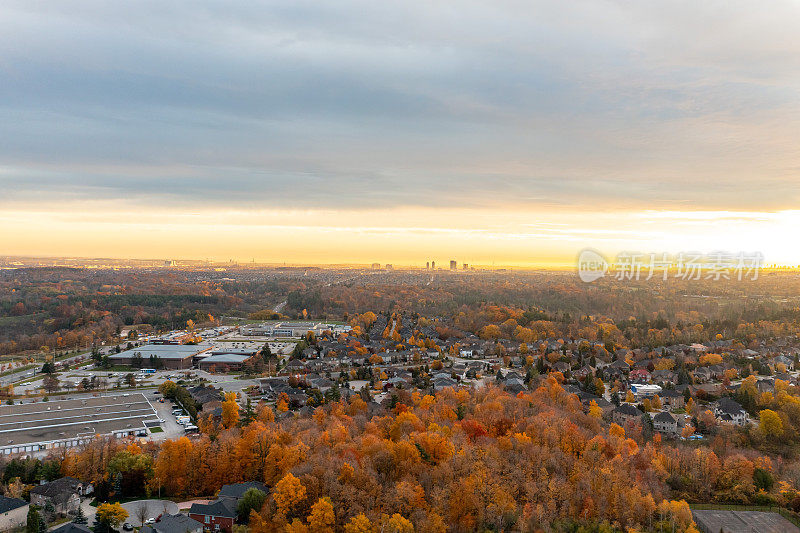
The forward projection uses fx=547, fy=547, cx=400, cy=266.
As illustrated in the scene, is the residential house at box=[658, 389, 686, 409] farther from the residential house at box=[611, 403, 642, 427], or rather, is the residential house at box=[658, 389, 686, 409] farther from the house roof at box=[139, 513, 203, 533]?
the house roof at box=[139, 513, 203, 533]

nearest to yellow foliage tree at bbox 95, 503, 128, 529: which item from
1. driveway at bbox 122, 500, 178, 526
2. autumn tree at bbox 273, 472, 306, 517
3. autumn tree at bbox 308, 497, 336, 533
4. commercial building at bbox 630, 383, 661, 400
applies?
driveway at bbox 122, 500, 178, 526

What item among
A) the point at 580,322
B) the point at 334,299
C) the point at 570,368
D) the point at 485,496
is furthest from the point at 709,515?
the point at 334,299

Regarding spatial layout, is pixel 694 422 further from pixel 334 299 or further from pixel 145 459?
pixel 334 299

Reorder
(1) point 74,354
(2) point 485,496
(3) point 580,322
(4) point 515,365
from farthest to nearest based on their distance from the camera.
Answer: (3) point 580,322 < (1) point 74,354 < (4) point 515,365 < (2) point 485,496

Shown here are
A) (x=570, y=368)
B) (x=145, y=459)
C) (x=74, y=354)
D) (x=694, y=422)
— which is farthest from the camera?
(x=74, y=354)

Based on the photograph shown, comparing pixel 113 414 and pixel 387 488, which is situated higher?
pixel 387 488

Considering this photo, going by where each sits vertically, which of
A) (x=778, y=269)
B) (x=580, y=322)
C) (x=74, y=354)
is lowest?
(x=74, y=354)
